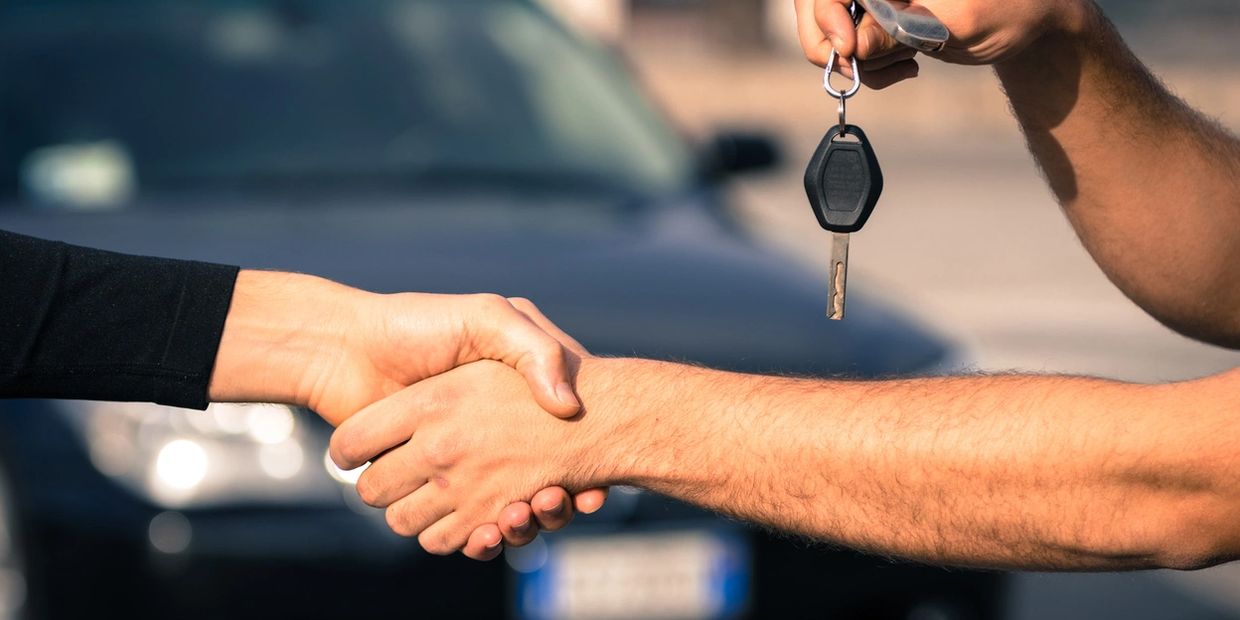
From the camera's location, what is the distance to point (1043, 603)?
546 centimetres

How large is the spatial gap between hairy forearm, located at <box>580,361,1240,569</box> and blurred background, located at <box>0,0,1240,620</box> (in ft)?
1.26

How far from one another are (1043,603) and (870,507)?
3.50m

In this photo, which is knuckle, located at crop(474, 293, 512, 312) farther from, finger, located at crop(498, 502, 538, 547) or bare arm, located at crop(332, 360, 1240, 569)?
finger, located at crop(498, 502, 538, 547)

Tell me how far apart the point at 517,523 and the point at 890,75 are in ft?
2.83

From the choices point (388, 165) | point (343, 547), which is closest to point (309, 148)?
point (388, 165)

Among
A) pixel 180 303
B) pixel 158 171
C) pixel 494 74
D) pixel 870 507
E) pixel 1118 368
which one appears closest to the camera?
pixel 870 507

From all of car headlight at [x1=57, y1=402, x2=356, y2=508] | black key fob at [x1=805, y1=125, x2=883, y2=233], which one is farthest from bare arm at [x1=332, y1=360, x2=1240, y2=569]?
car headlight at [x1=57, y1=402, x2=356, y2=508]

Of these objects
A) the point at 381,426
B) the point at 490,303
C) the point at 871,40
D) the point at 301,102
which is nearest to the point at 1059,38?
the point at 871,40

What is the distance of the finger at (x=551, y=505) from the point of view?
244 cm

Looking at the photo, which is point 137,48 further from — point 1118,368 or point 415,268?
point 1118,368

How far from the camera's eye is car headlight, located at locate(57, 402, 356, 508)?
3.39 m

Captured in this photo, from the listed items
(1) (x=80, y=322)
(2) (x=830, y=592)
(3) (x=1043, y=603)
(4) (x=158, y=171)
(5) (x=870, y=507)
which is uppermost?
(4) (x=158, y=171)

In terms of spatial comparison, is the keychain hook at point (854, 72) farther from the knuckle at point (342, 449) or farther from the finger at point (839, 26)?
the knuckle at point (342, 449)

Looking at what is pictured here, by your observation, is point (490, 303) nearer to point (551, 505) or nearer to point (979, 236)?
point (551, 505)
